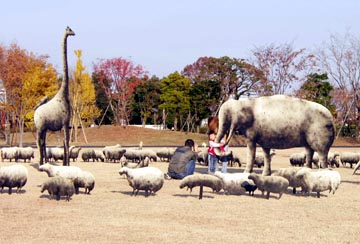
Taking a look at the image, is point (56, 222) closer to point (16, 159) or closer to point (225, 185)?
point (225, 185)

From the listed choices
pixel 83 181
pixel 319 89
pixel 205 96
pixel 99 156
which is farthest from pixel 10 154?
pixel 319 89

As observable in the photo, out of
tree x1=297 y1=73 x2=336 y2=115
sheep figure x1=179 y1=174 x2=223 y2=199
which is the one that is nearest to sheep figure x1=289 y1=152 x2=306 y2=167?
sheep figure x1=179 y1=174 x2=223 y2=199

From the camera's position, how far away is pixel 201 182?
15.7 meters

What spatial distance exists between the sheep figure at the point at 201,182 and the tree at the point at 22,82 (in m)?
38.4

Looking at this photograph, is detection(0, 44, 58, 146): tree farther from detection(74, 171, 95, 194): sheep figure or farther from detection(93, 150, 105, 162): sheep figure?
detection(74, 171, 95, 194): sheep figure

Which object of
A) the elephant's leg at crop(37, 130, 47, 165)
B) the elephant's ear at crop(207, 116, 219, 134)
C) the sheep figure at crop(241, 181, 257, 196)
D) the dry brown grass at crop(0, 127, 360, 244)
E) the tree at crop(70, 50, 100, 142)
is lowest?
the dry brown grass at crop(0, 127, 360, 244)

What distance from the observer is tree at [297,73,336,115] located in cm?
6869

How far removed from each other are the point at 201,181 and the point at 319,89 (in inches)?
2435

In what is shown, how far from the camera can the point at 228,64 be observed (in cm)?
6756

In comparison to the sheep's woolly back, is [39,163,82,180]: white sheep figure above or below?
above

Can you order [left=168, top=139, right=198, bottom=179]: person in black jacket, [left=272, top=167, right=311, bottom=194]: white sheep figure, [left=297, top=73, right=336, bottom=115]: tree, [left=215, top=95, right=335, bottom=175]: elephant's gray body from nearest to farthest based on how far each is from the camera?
[left=272, top=167, right=311, bottom=194]: white sheep figure, [left=215, top=95, right=335, bottom=175]: elephant's gray body, [left=168, top=139, right=198, bottom=179]: person in black jacket, [left=297, top=73, right=336, bottom=115]: tree

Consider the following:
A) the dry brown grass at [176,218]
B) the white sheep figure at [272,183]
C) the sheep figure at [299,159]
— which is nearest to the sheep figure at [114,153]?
the sheep figure at [299,159]

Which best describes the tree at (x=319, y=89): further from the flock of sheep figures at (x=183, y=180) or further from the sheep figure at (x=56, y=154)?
the flock of sheep figures at (x=183, y=180)

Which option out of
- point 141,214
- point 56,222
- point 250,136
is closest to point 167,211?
point 141,214
